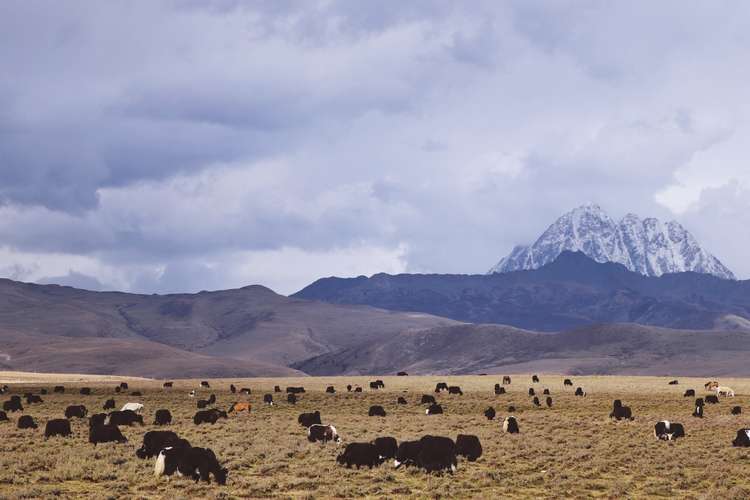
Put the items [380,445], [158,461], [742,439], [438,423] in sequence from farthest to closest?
1. [438,423]
2. [742,439]
3. [380,445]
4. [158,461]

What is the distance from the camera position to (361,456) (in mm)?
24328

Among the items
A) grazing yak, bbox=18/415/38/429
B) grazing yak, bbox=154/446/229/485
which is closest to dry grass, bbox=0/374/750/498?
grazing yak, bbox=154/446/229/485

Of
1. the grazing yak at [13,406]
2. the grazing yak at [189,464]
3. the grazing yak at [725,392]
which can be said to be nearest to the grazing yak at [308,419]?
the grazing yak at [189,464]

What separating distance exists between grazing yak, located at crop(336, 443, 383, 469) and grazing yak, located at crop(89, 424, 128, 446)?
9.18 m

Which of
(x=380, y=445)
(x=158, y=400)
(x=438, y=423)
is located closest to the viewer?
(x=380, y=445)

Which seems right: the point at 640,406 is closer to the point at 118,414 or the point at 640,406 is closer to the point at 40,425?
the point at 118,414

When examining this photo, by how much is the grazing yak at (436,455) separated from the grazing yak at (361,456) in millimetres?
1411

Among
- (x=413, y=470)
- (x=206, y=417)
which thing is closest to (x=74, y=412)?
(x=206, y=417)

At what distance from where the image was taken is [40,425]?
35.6 m

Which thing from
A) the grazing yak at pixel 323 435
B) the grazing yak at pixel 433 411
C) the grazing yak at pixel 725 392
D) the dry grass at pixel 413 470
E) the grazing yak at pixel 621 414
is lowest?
the dry grass at pixel 413 470

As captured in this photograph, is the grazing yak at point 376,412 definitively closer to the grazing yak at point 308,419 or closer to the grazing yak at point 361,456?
the grazing yak at point 308,419

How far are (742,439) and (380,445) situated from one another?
45.3ft

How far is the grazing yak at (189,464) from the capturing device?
852 inches

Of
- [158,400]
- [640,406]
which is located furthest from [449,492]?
[158,400]
